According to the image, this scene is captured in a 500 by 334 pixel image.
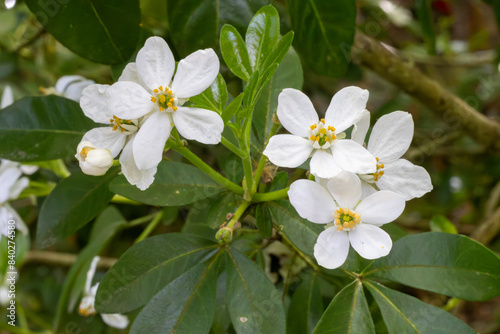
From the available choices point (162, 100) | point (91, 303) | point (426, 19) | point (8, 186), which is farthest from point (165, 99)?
point (426, 19)

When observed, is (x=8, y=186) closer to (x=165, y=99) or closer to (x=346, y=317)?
(x=165, y=99)

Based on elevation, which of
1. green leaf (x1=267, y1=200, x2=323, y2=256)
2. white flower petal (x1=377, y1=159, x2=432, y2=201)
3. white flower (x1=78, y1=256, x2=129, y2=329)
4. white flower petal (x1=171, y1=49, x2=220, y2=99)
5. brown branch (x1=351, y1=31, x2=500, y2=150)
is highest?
white flower petal (x1=171, y1=49, x2=220, y2=99)

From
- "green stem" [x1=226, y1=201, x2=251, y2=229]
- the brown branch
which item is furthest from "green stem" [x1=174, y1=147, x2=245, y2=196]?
the brown branch

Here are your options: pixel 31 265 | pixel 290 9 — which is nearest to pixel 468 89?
pixel 290 9

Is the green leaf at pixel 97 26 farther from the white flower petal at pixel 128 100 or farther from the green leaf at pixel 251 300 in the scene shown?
the green leaf at pixel 251 300

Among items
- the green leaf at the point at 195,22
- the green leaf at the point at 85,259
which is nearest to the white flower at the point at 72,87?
the green leaf at the point at 195,22

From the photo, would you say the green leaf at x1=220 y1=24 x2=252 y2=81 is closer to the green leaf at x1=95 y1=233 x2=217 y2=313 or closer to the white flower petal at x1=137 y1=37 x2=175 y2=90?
the white flower petal at x1=137 y1=37 x2=175 y2=90

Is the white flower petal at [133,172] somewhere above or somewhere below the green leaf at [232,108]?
below
